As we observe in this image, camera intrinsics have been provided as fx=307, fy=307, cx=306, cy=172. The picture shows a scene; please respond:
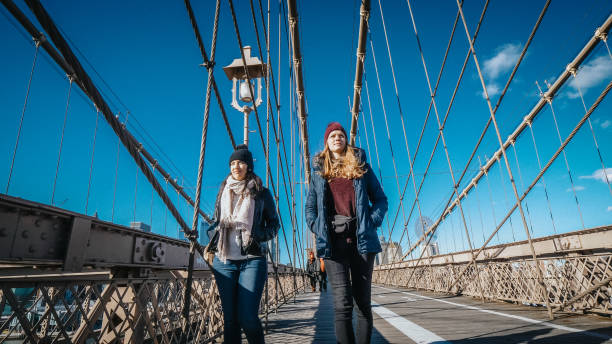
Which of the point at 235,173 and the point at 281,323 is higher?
the point at 235,173

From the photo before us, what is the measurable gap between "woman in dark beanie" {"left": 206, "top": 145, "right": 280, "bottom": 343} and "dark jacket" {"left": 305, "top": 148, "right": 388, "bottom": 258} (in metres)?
0.33

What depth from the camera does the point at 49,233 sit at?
1.53 meters

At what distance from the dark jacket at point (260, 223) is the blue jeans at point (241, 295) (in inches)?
2.9

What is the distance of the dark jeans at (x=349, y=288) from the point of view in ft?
5.60

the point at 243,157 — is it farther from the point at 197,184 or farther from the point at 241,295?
the point at 241,295

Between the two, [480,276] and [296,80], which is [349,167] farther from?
[296,80]

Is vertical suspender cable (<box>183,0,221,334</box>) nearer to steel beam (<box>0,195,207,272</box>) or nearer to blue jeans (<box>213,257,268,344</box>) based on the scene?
blue jeans (<box>213,257,268,344</box>)

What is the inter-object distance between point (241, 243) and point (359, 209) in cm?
74

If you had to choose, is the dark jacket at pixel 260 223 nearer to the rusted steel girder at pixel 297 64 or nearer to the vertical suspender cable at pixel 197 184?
the vertical suspender cable at pixel 197 184

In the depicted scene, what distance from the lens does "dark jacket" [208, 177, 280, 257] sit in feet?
6.15

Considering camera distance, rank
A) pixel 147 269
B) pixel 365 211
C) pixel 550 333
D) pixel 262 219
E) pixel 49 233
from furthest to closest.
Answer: pixel 147 269 < pixel 550 333 < pixel 262 219 < pixel 365 211 < pixel 49 233

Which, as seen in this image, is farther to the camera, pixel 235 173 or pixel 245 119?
pixel 245 119

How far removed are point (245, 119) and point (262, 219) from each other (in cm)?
690

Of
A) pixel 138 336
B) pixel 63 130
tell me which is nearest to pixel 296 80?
pixel 63 130
